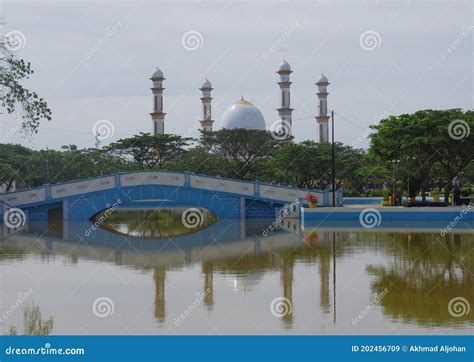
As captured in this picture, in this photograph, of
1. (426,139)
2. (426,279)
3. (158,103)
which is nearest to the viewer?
(426,279)

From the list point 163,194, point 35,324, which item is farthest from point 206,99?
point 35,324

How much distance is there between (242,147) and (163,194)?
18.5 meters

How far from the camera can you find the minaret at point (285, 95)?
73500 mm

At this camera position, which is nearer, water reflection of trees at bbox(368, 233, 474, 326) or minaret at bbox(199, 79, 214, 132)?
water reflection of trees at bbox(368, 233, 474, 326)

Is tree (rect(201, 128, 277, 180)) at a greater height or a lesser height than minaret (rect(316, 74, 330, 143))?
lesser

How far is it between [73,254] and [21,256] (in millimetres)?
1464

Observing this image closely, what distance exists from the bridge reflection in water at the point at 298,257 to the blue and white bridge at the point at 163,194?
540cm

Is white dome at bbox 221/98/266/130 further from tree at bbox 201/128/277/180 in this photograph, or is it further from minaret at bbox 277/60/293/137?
tree at bbox 201/128/277/180

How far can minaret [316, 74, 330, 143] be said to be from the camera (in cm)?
7400

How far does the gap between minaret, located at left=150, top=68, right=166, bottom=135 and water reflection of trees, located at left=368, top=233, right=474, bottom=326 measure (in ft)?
160

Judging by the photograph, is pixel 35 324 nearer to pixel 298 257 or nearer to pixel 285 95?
pixel 298 257

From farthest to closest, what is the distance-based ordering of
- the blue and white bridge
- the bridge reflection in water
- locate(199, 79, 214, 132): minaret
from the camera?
locate(199, 79, 214, 132): minaret → the blue and white bridge → the bridge reflection in water

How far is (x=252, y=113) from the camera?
7188 centimetres

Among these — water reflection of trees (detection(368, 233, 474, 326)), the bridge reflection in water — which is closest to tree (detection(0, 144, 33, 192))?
the bridge reflection in water
